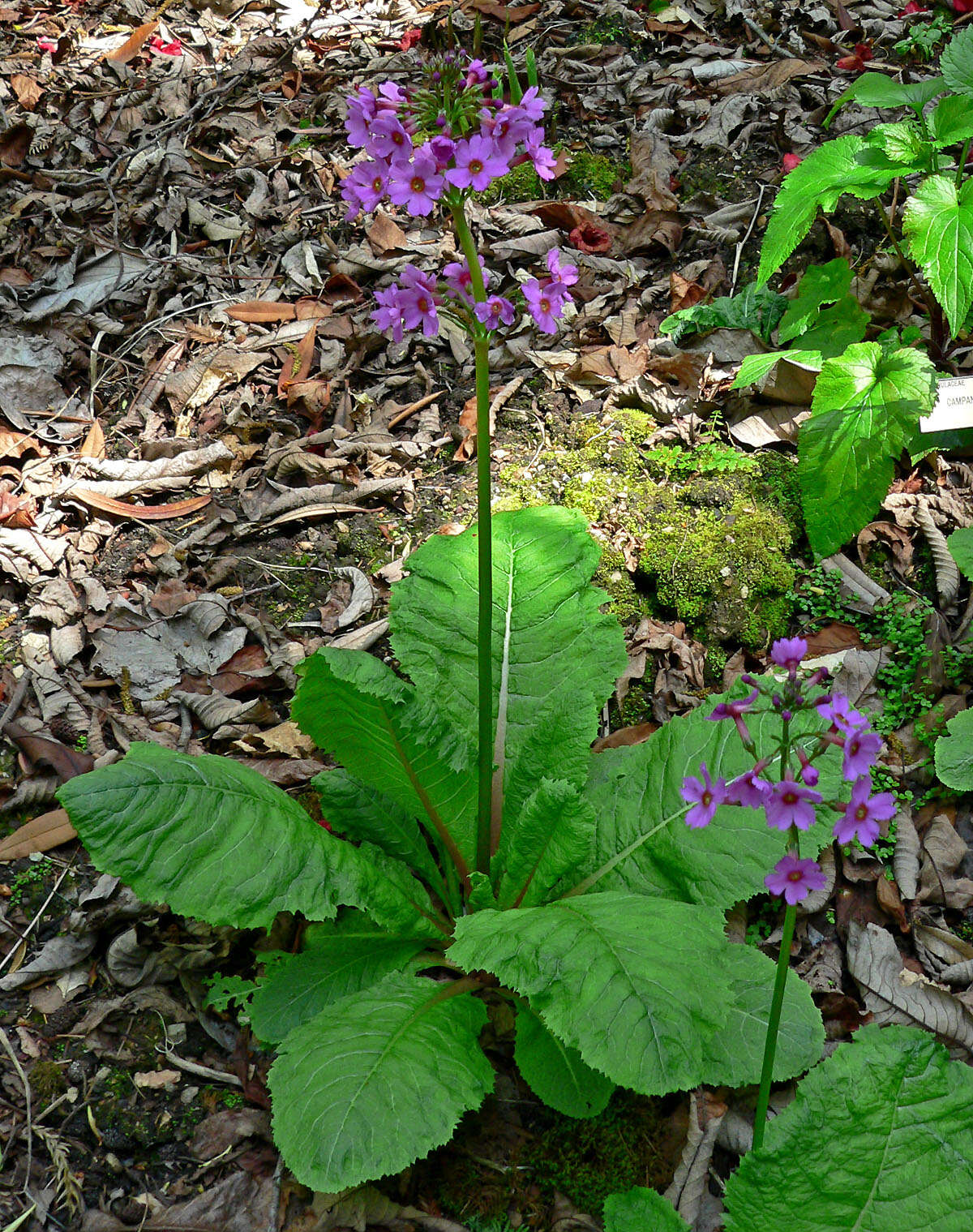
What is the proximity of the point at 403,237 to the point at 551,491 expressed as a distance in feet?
6.39

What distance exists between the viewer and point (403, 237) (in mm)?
5109

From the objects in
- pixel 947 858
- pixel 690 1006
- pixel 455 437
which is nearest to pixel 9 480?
pixel 455 437

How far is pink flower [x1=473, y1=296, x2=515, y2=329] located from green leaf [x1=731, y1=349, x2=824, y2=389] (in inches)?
74.6

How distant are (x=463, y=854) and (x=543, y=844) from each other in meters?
0.48

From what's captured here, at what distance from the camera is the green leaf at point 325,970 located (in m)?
2.63

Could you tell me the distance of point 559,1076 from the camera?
2.45m

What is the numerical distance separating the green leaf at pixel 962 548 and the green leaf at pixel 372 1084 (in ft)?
7.13

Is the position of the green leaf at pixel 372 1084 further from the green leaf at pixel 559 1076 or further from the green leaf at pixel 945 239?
the green leaf at pixel 945 239

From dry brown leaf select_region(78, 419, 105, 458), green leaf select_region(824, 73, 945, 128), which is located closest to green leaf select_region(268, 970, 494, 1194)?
dry brown leaf select_region(78, 419, 105, 458)

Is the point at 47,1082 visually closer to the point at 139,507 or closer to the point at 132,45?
the point at 139,507

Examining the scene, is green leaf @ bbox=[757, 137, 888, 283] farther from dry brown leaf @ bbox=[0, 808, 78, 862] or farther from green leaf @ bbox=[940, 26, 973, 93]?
dry brown leaf @ bbox=[0, 808, 78, 862]

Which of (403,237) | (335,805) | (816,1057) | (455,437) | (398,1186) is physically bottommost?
(398,1186)

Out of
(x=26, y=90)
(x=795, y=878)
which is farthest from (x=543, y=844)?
(x=26, y=90)

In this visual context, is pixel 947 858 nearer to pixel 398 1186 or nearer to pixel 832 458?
pixel 832 458
